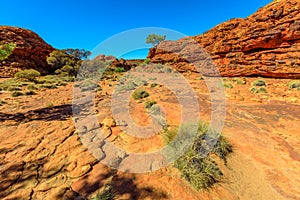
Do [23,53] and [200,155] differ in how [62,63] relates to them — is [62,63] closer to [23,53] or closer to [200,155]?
[23,53]

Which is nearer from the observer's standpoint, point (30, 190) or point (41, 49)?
point (30, 190)

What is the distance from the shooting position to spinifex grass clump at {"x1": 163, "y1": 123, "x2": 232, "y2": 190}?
2.35 metres

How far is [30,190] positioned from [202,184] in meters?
2.72

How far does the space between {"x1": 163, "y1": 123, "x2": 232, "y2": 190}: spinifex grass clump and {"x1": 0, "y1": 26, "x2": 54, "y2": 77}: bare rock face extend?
29.8m

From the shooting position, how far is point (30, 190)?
2.29m

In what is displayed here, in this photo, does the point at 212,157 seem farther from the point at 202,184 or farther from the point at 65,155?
the point at 65,155

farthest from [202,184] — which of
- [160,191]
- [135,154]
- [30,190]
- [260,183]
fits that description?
[30,190]

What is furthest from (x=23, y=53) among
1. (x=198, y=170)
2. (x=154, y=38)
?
(x=198, y=170)

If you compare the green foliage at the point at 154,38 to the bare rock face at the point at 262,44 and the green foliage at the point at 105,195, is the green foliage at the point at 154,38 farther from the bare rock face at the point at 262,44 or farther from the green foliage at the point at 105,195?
the green foliage at the point at 105,195

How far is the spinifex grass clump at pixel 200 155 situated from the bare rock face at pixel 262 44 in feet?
53.0

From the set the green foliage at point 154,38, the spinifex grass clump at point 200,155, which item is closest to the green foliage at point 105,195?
the spinifex grass clump at point 200,155

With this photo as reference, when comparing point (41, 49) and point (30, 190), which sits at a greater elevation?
point (41, 49)

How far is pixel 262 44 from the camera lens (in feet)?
53.4

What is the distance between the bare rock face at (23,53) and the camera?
2364 centimetres
